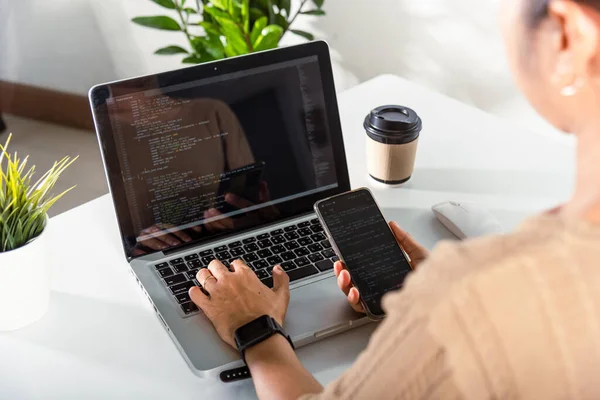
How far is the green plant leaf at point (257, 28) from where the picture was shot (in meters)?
1.67

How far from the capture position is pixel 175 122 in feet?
2.95

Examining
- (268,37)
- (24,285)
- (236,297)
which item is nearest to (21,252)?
(24,285)

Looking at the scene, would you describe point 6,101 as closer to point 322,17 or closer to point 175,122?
point 322,17

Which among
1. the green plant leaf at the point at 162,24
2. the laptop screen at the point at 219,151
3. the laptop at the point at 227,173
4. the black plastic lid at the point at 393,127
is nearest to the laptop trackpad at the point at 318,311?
the laptop at the point at 227,173

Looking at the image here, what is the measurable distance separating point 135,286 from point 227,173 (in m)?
0.20

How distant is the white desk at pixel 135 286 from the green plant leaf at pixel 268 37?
370 millimetres

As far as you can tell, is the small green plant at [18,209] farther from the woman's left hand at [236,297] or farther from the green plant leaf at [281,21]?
the green plant leaf at [281,21]

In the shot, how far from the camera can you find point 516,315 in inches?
17.1

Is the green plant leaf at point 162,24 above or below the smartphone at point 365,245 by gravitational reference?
below

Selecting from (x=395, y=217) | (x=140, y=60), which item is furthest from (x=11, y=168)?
(x=140, y=60)

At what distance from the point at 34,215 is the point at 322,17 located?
52.0 inches

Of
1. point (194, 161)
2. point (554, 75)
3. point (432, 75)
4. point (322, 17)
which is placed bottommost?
point (432, 75)

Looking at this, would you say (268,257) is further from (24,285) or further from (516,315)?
(516,315)

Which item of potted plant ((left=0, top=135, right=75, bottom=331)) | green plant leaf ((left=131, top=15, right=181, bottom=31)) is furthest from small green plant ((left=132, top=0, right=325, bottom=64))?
potted plant ((left=0, top=135, right=75, bottom=331))
